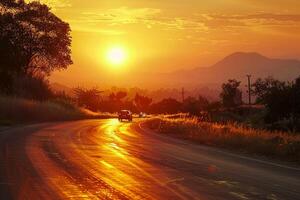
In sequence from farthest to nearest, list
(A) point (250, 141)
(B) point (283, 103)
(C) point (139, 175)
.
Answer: (B) point (283, 103), (A) point (250, 141), (C) point (139, 175)

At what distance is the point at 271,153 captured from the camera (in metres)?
21.3

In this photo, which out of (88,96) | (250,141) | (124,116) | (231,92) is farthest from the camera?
(231,92)

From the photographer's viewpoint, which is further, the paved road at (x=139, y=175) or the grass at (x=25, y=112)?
the grass at (x=25, y=112)

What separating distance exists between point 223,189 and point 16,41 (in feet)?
201

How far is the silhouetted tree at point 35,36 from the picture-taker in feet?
230

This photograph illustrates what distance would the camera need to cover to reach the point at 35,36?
7362 cm

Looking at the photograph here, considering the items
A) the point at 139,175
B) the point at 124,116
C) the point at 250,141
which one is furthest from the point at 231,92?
the point at 139,175

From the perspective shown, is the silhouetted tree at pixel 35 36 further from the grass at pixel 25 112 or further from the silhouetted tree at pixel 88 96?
the silhouetted tree at pixel 88 96

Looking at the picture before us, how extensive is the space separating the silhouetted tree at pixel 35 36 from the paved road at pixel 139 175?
49.2 metres

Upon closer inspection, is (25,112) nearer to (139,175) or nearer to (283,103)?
(283,103)

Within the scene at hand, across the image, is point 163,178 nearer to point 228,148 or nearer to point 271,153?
point 271,153

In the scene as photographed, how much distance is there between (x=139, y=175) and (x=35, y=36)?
2463 inches

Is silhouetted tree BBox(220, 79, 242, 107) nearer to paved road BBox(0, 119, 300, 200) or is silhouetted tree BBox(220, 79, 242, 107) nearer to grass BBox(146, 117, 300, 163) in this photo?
grass BBox(146, 117, 300, 163)

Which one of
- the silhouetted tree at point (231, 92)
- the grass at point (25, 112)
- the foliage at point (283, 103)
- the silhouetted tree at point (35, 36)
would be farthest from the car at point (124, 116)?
the silhouetted tree at point (231, 92)
